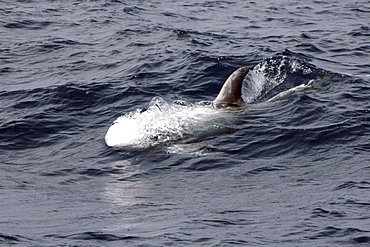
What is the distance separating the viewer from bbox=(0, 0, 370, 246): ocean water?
22.6 ft

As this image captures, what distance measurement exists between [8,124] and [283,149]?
6575mm

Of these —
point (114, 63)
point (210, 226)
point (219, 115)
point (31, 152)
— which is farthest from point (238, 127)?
point (114, 63)

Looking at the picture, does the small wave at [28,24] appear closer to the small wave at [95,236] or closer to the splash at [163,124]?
the splash at [163,124]

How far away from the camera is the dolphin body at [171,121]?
11.5 meters

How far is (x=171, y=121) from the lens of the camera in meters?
12.0

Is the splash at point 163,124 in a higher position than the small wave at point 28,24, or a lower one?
lower

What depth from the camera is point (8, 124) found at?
12930 millimetres

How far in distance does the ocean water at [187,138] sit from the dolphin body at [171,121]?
0.21 meters

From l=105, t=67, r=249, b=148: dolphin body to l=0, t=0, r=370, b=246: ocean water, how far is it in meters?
0.21

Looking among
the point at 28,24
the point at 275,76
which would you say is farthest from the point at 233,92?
the point at 28,24

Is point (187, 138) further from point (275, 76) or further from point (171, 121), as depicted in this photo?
point (275, 76)

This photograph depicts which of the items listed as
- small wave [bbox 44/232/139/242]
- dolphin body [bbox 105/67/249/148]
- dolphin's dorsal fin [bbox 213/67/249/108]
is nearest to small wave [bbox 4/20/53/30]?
dolphin body [bbox 105/67/249/148]

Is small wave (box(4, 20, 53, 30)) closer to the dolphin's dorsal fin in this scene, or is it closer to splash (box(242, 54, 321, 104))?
splash (box(242, 54, 321, 104))

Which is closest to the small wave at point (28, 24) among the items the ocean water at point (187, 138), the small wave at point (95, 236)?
the ocean water at point (187, 138)
